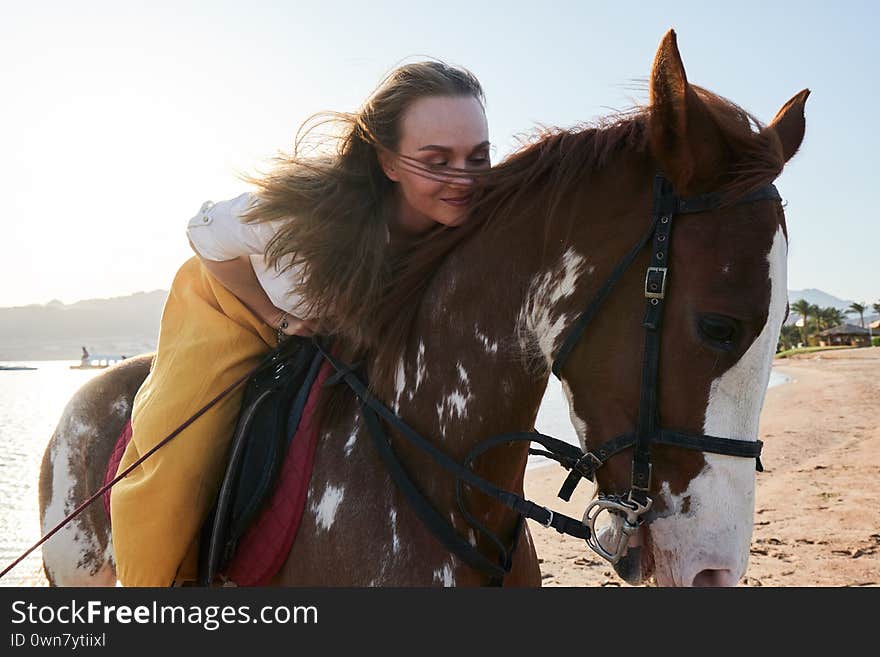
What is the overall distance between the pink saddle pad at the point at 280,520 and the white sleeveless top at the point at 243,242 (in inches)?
15.4

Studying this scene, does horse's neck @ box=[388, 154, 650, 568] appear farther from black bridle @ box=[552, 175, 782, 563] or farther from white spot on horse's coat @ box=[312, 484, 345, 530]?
white spot on horse's coat @ box=[312, 484, 345, 530]

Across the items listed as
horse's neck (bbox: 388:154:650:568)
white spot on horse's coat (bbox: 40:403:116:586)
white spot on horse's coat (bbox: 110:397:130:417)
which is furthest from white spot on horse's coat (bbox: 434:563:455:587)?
white spot on horse's coat (bbox: 110:397:130:417)

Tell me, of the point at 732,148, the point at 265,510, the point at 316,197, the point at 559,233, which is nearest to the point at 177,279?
the point at 316,197

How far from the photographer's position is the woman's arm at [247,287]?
234 cm

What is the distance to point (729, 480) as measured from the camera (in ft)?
5.28

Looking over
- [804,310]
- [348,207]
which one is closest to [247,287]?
[348,207]

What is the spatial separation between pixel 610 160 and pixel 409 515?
1.19 m

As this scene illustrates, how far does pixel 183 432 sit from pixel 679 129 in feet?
5.90

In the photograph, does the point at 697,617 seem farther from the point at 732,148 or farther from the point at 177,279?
the point at 177,279

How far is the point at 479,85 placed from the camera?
235cm

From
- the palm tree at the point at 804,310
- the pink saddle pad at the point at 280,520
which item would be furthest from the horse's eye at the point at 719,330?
the palm tree at the point at 804,310

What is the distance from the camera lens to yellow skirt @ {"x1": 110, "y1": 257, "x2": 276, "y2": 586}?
2189 millimetres

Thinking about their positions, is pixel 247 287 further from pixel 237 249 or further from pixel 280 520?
pixel 280 520

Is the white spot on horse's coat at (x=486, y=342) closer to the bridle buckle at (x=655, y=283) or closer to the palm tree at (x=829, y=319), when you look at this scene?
the bridle buckle at (x=655, y=283)
